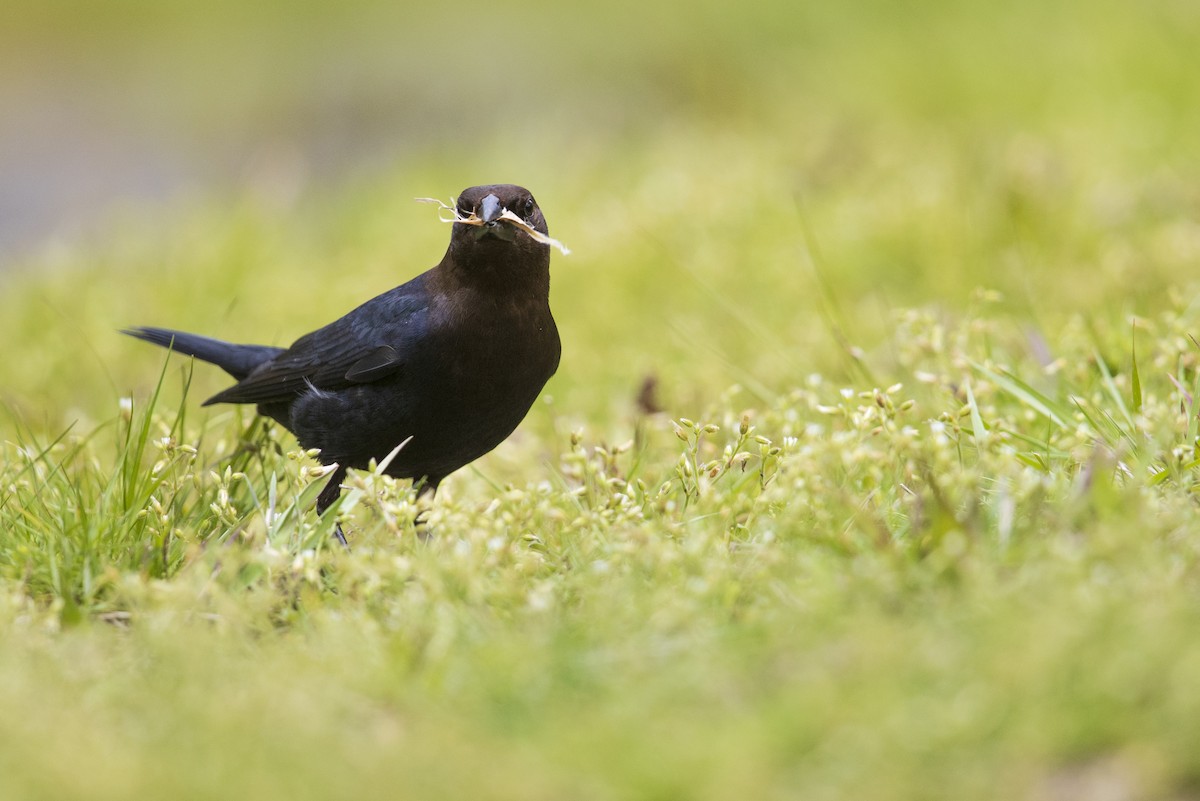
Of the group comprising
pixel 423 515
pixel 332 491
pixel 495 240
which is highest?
pixel 495 240

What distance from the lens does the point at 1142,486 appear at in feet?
9.09

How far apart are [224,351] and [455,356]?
135cm

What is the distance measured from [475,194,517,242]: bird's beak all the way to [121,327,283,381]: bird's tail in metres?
1.18

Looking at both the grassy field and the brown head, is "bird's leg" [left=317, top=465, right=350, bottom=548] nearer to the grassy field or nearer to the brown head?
the grassy field

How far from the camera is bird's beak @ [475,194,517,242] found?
3494mm

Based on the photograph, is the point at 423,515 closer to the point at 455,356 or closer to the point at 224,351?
the point at 455,356

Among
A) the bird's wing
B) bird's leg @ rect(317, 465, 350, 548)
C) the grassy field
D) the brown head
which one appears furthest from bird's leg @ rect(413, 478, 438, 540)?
the brown head

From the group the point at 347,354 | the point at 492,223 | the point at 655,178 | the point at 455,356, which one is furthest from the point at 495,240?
the point at 655,178

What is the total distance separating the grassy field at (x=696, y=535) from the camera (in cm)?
202

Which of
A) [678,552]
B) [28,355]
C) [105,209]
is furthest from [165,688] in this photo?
[105,209]

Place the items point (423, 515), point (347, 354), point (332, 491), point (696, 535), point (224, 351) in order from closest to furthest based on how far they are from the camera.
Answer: point (696, 535)
point (423, 515)
point (347, 354)
point (332, 491)
point (224, 351)

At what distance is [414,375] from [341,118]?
28.0ft

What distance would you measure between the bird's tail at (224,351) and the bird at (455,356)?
0.68 metres

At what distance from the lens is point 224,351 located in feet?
14.8
